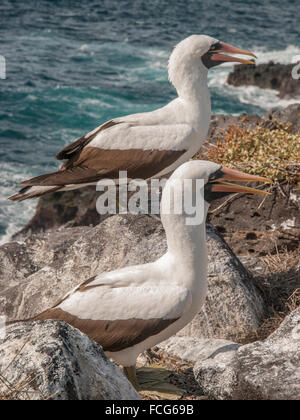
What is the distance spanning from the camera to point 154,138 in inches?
269

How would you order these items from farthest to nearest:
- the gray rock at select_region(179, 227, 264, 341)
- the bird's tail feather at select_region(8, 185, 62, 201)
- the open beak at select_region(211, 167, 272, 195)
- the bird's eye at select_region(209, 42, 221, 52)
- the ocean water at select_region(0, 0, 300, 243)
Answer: the ocean water at select_region(0, 0, 300, 243) < the bird's eye at select_region(209, 42, 221, 52) < the bird's tail feather at select_region(8, 185, 62, 201) < the gray rock at select_region(179, 227, 264, 341) < the open beak at select_region(211, 167, 272, 195)

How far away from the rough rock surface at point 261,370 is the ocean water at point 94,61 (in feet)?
40.8

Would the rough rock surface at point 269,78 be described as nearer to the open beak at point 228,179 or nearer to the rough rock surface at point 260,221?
the rough rock surface at point 260,221

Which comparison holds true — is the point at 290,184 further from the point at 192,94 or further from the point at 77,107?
the point at 77,107

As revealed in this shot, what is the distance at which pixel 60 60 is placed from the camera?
29.5 m

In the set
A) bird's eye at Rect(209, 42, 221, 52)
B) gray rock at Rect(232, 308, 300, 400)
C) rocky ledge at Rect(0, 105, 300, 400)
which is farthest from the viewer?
bird's eye at Rect(209, 42, 221, 52)

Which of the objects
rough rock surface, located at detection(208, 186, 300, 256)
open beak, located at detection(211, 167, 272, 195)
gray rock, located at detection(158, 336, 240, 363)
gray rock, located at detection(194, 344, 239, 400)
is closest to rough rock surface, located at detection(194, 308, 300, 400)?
gray rock, located at detection(194, 344, 239, 400)

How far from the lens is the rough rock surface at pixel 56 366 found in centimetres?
339

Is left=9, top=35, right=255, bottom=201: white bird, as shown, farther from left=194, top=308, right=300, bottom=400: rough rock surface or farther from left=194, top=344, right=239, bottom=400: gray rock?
left=194, top=308, right=300, bottom=400: rough rock surface

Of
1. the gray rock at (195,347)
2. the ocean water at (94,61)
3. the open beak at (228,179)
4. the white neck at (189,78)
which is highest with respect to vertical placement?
the white neck at (189,78)

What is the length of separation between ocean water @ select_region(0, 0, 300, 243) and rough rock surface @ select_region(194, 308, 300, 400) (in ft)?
40.8

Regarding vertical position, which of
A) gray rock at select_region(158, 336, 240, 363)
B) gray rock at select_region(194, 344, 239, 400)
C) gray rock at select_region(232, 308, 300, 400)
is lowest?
gray rock at select_region(158, 336, 240, 363)

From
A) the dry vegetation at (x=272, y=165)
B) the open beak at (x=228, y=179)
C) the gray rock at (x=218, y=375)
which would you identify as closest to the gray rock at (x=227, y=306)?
the dry vegetation at (x=272, y=165)

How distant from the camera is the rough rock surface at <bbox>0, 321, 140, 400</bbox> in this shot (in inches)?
134
